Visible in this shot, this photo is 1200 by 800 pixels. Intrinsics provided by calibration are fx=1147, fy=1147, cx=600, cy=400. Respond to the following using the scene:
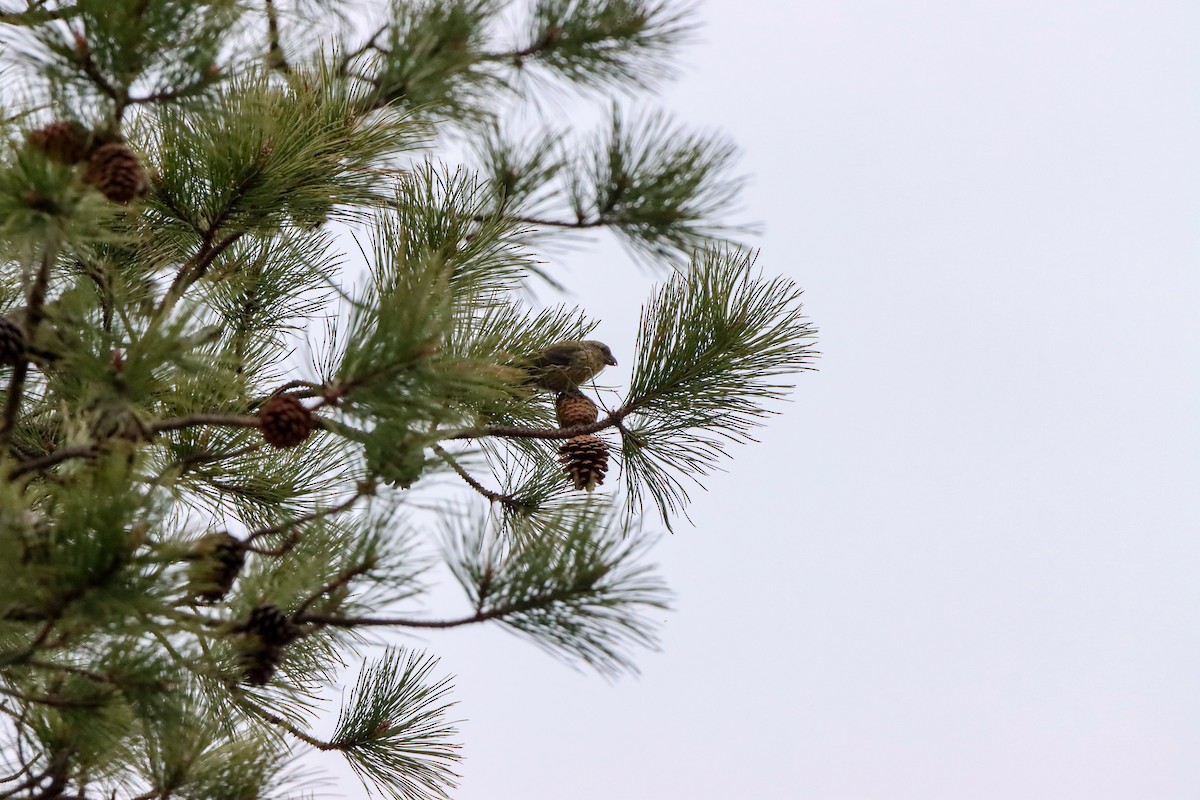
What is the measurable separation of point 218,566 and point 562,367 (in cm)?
75

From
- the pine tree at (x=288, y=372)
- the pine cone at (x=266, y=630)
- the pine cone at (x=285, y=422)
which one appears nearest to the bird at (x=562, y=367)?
the pine tree at (x=288, y=372)

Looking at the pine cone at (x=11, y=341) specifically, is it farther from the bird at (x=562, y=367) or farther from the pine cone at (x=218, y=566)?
the bird at (x=562, y=367)

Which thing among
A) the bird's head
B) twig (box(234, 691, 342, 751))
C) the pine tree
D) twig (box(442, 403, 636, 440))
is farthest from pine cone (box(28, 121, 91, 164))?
the bird's head

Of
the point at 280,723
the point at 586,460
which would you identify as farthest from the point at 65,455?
the point at 586,460

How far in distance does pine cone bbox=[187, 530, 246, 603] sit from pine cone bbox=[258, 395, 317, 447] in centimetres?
13

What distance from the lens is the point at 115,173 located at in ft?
4.07

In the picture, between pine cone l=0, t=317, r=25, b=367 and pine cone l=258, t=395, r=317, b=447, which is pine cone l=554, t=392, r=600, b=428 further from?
pine cone l=0, t=317, r=25, b=367

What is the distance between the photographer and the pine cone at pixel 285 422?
1.33 meters

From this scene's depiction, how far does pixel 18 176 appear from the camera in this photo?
3.98 feet

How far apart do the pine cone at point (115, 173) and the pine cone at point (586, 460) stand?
74 centimetres

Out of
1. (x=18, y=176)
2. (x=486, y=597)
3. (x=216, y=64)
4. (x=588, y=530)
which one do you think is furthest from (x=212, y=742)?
(x=216, y=64)

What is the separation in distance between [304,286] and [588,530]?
103 centimetres

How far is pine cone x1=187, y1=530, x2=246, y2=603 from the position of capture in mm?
1241

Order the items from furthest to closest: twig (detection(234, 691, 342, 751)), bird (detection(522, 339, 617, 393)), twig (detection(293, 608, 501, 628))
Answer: bird (detection(522, 339, 617, 393)) → twig (detection(234, 691, 342, 751)) → twig (detection(293, 608, 501, 628))
